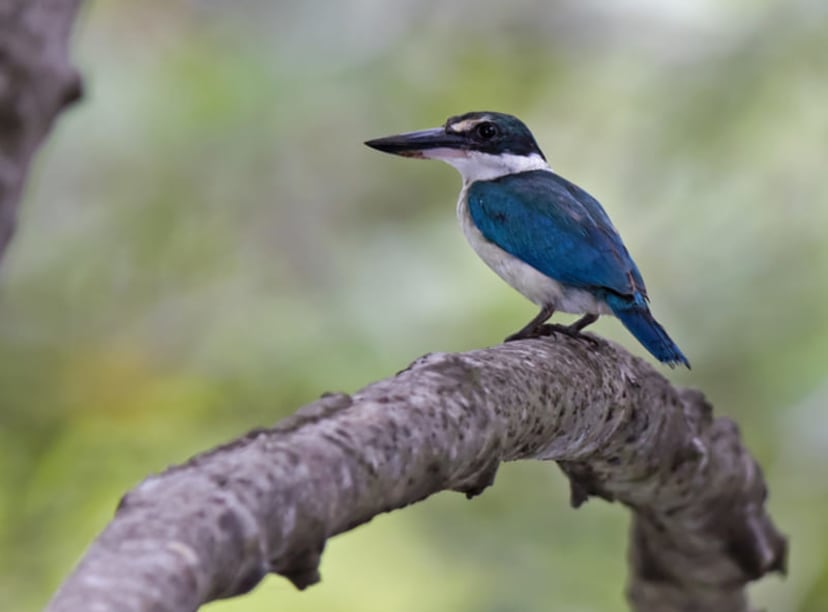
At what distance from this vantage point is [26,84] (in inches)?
101

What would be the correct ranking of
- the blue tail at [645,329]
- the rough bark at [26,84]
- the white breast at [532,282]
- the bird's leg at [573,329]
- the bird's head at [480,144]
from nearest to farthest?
the rough bark at [26,84]
the bird's leg at [573,329]
the blue tail at [645,329]
the white breast at [532,282]
the bird's head at [480,144]

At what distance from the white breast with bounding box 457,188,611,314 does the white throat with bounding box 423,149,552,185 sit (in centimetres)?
23

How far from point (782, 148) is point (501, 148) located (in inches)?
39.9

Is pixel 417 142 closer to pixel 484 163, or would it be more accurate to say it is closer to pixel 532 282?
pixel 484 163

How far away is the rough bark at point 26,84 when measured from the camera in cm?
250

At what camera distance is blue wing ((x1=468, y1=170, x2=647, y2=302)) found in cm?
321

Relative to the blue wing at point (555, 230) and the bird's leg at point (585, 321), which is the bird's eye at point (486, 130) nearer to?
the blue wing at point (555, 230)

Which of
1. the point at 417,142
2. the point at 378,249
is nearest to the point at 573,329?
the point at 417,142

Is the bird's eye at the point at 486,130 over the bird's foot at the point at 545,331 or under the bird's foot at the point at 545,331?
over

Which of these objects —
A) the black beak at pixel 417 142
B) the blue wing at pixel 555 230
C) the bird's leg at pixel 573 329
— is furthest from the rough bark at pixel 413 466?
the black beak at pixel 417 142

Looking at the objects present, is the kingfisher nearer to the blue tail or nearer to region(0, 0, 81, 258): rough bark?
the blue tail

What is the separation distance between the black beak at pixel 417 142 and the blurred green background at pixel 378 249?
0.56 meters

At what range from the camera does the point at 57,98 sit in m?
2.62

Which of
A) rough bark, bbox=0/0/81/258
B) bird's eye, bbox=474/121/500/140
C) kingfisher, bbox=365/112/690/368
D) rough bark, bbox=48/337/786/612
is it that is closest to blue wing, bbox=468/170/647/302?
kingfisher, bbox=365/112/690/368
